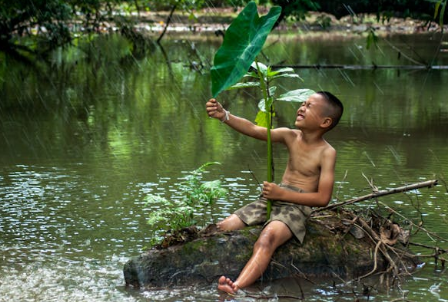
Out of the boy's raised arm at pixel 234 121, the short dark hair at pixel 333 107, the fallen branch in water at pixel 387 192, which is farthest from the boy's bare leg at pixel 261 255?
the short dark hair at pixel 333 107

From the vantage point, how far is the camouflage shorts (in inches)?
208

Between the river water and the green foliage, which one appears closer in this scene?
the green foliage

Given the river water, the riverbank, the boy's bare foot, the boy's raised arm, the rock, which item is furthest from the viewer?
the riverbank

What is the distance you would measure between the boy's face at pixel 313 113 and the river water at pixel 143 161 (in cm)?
48

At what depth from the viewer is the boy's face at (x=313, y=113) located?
5.43m

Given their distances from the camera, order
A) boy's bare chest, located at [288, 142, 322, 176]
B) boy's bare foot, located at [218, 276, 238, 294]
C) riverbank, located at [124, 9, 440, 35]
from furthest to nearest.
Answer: riverbank, located at [124, 9, 440, 35] → boy's bare chest, located at [288, 142, 322, 176] → boy's bare foot, located at [218, 276, 238, 294]

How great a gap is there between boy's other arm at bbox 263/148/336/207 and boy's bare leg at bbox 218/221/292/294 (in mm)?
171

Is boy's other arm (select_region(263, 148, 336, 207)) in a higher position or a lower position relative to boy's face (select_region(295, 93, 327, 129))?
lower

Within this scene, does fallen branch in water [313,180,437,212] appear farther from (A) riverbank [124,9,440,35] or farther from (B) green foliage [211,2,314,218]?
(A) riverbank [124,9,440,35]

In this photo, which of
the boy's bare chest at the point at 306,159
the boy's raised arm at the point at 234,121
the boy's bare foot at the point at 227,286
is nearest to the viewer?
the boy's bare foot at the point at 227,286

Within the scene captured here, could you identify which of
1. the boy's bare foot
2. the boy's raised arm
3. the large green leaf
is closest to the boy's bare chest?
the boy's raised arm

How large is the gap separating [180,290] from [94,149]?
4.69 metres

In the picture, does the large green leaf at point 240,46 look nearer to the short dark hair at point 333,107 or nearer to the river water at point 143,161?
the short dark hair at point 333,107

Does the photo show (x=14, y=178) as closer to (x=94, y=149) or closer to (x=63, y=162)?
(x=63, y=162)
